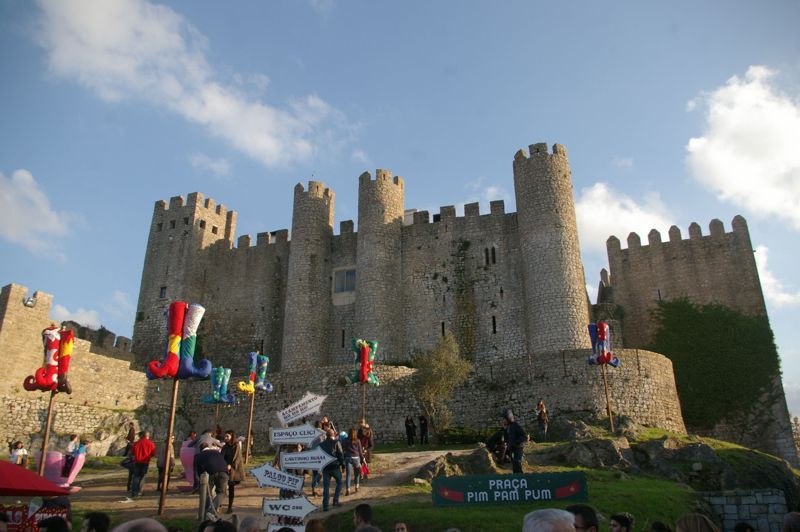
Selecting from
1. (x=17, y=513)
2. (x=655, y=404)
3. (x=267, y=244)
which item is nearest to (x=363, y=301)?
(x=267, y=244)

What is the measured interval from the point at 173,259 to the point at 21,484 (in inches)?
1223

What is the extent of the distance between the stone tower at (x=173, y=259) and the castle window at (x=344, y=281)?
812 cm

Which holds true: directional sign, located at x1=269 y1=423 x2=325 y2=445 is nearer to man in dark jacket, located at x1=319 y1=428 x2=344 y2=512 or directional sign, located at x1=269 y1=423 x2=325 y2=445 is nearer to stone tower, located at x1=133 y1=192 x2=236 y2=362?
man in dark jacket, located at x1=319 y1=428 x2=344 y2=512

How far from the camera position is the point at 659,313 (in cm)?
3294

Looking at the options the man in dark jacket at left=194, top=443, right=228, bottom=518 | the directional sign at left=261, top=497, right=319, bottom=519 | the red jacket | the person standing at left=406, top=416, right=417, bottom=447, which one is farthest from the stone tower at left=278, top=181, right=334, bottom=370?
the directional sign at left=261, top=497, right=319, bottom=519

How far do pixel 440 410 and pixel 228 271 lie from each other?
1938 centimetres

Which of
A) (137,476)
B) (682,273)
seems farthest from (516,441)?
(682,273)

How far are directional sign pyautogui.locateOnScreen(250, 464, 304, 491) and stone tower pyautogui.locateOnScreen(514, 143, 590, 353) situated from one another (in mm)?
19593

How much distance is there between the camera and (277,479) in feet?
34.8

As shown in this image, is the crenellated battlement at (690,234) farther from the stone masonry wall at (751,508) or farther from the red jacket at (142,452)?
the red jacket at (142,452)

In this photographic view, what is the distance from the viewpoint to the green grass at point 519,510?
35.2 feet

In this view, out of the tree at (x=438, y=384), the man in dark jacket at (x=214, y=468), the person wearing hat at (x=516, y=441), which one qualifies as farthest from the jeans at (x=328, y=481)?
the tree at (x=438, y=384)

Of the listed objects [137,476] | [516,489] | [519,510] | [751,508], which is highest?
[137,476]

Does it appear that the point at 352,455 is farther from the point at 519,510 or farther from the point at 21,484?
the point at 21,484
